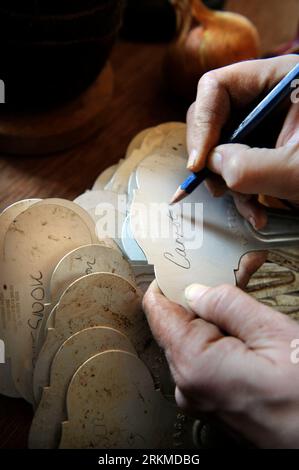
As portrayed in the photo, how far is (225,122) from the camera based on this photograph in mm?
766

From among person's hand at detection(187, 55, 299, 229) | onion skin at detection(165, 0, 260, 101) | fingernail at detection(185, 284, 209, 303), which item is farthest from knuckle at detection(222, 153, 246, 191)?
onion skin at detection(165, 0, 260, 101)

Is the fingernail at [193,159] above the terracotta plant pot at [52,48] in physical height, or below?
below

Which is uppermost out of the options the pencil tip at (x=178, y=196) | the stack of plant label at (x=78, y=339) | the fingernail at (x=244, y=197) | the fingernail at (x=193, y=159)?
the fingernail at (x=193, y=159)

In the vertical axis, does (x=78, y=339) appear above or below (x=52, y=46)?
below

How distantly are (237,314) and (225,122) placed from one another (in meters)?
0.31

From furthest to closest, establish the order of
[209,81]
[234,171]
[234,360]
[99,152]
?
[99,152]
[209,81]
[234,171]
[234,360]

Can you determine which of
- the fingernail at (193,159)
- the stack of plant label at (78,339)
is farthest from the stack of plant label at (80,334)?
the fingernail at (193,159)

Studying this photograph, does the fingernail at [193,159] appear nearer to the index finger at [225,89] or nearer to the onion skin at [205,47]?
the index finger at [225,89]

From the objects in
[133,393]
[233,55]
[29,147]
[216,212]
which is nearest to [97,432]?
[133,393]

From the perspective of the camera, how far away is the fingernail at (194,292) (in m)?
0.62

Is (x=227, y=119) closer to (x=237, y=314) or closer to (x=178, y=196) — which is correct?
(x=178, y=196)

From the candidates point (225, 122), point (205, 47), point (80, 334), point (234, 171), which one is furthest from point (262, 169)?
point (205, 47)

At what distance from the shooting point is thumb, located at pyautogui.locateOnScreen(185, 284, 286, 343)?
58 centimetres

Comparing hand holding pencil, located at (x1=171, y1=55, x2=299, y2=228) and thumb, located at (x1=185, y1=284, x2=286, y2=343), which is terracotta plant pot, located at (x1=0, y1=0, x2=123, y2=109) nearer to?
hand holding pencil, located at (x1=171, y1=55, x2=299, y2=228)
